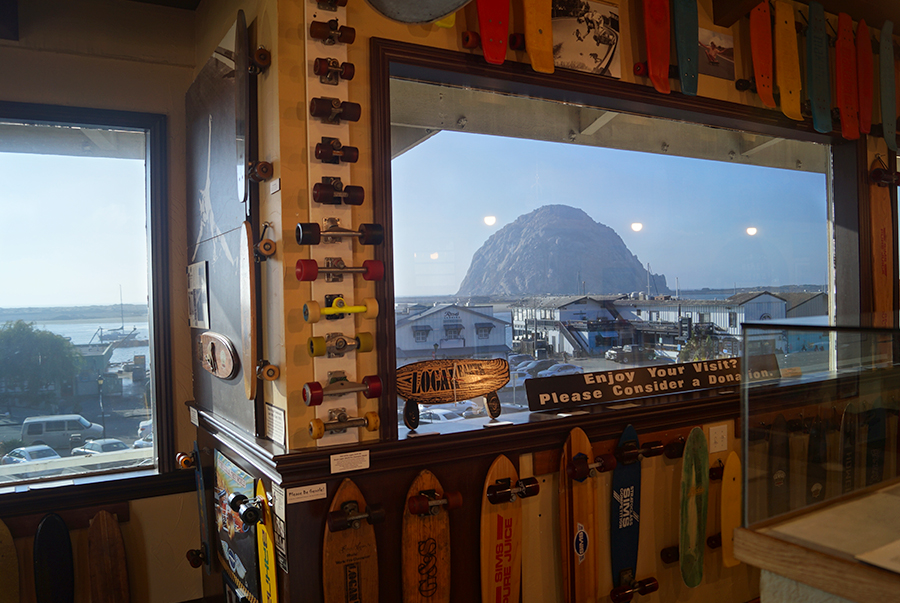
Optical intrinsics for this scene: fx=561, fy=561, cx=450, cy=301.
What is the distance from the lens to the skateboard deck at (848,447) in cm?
117

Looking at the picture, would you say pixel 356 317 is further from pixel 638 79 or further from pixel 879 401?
pixel 638 79

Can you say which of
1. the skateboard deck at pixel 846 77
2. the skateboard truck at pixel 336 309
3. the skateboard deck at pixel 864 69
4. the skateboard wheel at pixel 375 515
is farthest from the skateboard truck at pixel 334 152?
the skateboard deck at pixel 864 69

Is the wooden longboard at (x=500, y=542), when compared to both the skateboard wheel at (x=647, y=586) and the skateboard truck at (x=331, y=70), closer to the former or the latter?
the skateboard wheel at (x=647, y=586)

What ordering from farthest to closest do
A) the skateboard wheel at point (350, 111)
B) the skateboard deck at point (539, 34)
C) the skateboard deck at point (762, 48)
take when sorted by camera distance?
1. the skateboard deck at point (762, 48)
2. the skateboard deck at point (539, 34)
3. the skateboard wheel at point (350, 111)

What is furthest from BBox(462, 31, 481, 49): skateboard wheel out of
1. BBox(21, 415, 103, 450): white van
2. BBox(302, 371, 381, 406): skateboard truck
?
BBox(21, 415, 103, 450): white van

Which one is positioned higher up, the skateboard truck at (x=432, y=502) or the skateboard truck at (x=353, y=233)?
the skateboard truck at (x=353, y=233)

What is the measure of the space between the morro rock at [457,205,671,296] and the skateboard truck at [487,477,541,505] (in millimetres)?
835

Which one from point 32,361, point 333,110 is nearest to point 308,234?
point 333,110

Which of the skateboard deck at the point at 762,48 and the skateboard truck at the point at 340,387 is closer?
the skateboard truck at the point at 340,387

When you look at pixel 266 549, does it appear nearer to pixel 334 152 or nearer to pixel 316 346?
pixel 316 346

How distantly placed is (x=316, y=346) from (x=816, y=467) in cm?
141

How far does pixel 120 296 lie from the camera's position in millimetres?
2951

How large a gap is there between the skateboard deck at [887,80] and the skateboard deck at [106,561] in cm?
486

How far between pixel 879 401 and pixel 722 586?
213 cm
